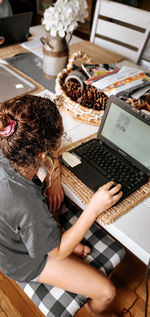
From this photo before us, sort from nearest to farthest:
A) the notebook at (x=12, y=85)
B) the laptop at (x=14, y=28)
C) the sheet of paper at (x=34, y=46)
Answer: the notebook at (x=12, y=85) < the laptop at (x=14, y=28) < the sheet of paper at (x=34, y=46)

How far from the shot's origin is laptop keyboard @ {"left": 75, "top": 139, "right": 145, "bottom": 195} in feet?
2.74

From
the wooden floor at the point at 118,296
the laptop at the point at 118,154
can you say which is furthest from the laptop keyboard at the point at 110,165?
the wooden floor at the point at 118,296

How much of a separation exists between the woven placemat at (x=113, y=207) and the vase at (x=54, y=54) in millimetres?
673

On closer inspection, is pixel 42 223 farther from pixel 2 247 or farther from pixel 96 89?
pixel 96 89

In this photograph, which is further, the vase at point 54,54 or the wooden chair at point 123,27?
the wooden chair at point 123,27

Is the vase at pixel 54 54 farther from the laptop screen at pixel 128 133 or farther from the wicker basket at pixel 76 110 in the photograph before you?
the laptop screen at pixel 128 133

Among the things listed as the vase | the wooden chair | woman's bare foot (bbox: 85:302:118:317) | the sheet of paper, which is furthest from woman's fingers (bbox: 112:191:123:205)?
the wooden chair

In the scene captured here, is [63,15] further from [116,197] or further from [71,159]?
[116,197]

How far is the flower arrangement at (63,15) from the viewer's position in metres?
1.09

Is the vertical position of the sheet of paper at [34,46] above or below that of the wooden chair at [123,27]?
below

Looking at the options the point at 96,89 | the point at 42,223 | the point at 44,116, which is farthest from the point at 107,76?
the point at 42,223

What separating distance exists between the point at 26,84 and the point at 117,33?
95 centimetres

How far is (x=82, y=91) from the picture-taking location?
44.3 inches

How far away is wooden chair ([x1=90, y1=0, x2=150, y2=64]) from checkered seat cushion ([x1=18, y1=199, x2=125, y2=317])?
128 cm
